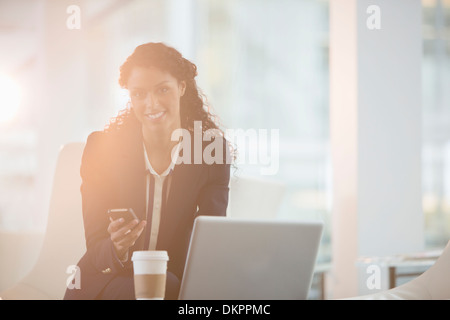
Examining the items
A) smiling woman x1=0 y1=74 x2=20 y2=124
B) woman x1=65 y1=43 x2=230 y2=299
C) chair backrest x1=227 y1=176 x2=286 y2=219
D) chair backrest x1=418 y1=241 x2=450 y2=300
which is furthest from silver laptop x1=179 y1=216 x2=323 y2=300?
smiling woman x1=0 y1=74 x2=20 y2=124

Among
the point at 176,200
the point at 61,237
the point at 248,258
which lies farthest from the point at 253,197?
the point at 248,258

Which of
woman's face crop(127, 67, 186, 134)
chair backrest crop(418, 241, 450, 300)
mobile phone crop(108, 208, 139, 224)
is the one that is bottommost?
chair backrest crop(418, 241, 450, 300)

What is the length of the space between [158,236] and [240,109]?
108 inches

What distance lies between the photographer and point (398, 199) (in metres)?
3.01

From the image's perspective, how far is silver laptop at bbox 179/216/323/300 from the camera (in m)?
1.11

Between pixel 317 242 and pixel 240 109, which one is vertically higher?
pixel 240 109

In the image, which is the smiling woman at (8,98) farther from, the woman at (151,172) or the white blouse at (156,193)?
the white blouse at (156,193)

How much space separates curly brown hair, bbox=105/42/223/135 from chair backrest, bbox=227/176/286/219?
0.34 m

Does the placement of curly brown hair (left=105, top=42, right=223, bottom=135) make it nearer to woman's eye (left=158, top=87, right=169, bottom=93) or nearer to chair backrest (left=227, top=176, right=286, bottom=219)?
woman's eye (left=158, top=87, right=169, bottom=93)

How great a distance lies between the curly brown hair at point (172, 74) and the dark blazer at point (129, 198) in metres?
0.06

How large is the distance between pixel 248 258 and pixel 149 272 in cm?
20

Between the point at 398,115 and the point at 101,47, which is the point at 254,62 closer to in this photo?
the point at 101,47

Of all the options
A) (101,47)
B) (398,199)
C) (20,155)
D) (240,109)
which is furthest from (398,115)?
(20,155)

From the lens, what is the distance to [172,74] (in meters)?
1.89
